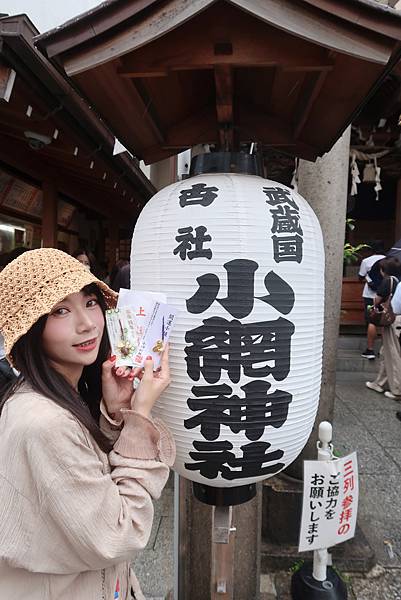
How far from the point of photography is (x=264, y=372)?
1.65 meters

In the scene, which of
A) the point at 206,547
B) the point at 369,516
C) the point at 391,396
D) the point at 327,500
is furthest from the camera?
the point at 391,396

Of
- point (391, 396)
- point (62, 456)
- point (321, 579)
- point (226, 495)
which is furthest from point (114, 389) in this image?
point (391, 396)

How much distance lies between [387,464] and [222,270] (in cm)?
441

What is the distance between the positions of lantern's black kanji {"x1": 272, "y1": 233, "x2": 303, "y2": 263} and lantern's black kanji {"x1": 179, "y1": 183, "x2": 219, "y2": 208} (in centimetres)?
32

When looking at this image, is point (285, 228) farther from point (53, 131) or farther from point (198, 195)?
point (53, 131)

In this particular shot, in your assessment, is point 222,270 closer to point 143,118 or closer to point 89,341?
point 89,341

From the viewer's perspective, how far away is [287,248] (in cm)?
167

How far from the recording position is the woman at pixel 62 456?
1174 millimetres

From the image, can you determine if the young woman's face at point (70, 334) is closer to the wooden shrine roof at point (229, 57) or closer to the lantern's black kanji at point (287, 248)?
the lantern's black kanji at point (287, 248)

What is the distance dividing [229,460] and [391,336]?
610 centimetres

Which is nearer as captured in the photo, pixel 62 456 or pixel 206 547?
pixel 62 456

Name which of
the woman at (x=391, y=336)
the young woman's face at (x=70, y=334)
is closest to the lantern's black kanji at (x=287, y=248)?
the young woman's face at (x=70, y=334)

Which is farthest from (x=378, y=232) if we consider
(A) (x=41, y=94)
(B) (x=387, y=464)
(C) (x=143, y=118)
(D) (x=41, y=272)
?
(D) (x=41, y=272)

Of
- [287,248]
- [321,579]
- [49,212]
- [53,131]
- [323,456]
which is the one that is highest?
[53,131]
